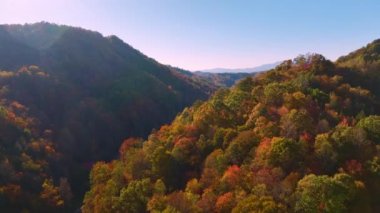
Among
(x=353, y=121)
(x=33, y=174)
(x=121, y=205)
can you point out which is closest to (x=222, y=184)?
(x=121, y=205)

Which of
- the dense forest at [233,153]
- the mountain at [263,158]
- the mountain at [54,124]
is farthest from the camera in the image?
the mountain at [54,124]

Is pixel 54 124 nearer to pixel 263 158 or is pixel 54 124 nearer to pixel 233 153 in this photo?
pixel 233 153

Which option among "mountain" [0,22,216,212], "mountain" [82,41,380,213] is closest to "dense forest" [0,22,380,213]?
"mountain" [82,41,380,213]

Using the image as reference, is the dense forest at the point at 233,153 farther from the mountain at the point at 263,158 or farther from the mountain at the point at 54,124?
the mountain at the point at 54,124

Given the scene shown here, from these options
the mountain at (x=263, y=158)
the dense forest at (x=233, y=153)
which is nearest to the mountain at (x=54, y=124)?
the dense forest at (x=233, y=153)

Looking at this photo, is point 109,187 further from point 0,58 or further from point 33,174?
point 0,58

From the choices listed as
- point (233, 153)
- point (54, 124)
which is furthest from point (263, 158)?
point (54, 124)

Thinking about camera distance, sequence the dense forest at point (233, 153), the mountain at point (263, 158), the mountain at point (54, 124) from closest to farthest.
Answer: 1. the mountain at point (263, 158)
2. the dense forest at point (233, 153)
3. the mountain at point (54, 124)

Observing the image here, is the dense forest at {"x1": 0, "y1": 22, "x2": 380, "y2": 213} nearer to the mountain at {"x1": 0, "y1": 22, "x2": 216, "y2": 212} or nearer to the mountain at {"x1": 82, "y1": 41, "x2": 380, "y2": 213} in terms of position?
the mountain at {"x1": 82, "y1": 41, "x2": 380, "y2": 213}

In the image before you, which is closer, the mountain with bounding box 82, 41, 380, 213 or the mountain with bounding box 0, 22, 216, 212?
the mountain with bounding box 82, 41, 380, 213
